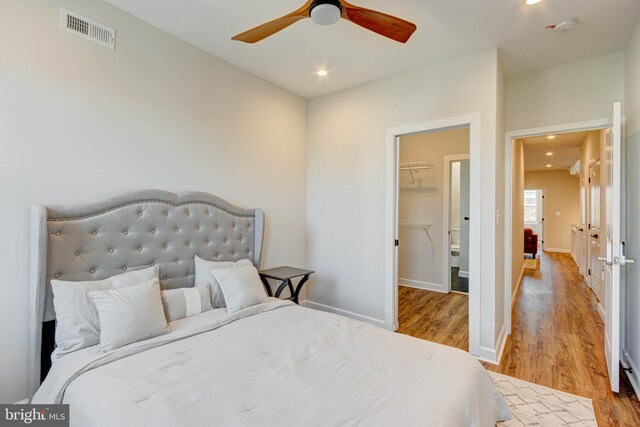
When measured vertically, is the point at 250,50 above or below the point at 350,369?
above

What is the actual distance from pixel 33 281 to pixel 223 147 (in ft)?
5.85

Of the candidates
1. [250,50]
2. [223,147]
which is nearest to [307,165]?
[223,147]

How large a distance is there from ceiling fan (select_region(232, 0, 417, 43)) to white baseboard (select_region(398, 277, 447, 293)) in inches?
161

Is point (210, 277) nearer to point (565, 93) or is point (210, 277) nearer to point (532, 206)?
point (565, 93)

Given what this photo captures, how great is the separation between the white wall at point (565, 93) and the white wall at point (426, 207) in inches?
61.1

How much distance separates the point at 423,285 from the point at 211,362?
428cm

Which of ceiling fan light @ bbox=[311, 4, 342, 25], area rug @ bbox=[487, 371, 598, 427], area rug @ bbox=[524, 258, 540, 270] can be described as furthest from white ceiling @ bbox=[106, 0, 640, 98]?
area rug @ bbox=[524, 258, 540, 270]

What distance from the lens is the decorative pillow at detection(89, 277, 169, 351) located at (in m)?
1.75

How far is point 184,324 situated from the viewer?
2090 millimetres

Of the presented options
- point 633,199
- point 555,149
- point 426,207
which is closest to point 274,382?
point 633,199

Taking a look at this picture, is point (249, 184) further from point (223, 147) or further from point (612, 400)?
point (612, 400)

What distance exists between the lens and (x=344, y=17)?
1781mm

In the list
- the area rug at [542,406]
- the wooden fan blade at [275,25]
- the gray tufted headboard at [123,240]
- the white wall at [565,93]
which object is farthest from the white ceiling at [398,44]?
the area rug at [542,406]

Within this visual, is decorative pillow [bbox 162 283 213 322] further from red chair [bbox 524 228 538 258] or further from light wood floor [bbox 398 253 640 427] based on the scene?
red chair [bbox 524 228 538 258]
